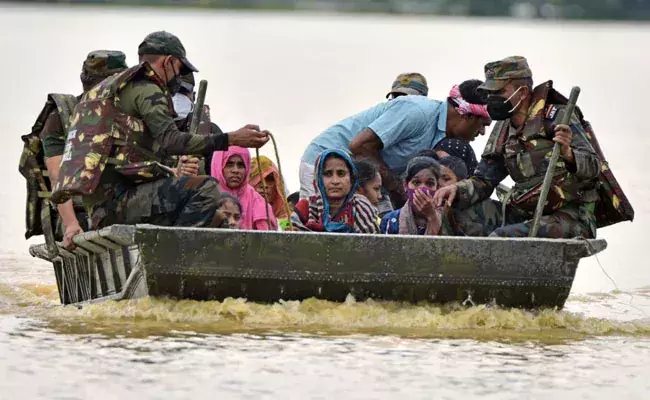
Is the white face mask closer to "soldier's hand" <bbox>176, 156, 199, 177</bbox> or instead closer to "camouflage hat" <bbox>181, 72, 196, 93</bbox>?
"camouflage hat" <bbox>181, 72, 196, 93</bbox>

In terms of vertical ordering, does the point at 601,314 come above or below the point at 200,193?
below

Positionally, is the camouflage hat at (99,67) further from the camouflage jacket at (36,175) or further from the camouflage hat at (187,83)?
the camouflage hat at (187,83)

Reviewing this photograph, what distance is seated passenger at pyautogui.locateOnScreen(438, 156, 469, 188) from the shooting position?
12602 mm

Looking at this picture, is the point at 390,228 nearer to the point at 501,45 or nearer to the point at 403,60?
the point at 403,60

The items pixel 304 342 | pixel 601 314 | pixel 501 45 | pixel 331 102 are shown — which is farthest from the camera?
pixel 501 45

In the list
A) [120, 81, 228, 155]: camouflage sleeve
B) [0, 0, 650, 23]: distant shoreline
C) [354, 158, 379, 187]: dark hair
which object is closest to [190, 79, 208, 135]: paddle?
[120, 81, 228, 155]: camouflage sleeve

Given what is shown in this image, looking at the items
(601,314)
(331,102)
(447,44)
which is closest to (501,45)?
(447,44)

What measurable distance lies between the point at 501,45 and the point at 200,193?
50354 millimetres

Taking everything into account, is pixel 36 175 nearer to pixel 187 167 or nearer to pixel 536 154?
pixel 187 167

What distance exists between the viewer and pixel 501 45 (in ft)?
202

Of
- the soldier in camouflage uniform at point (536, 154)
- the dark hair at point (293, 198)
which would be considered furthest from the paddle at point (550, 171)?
the dark hair at point (293, 198)

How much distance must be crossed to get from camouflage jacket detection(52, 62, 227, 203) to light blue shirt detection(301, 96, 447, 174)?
6.75ft

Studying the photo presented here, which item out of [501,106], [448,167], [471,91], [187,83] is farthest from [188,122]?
[501,106]

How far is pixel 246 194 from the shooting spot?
1299 centimetres
